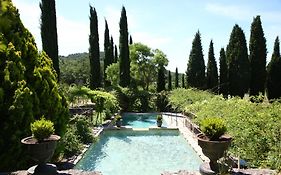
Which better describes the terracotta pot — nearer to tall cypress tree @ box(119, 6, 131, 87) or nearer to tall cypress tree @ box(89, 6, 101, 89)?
tall cypress tree @ box(119, 6, 131, 87)

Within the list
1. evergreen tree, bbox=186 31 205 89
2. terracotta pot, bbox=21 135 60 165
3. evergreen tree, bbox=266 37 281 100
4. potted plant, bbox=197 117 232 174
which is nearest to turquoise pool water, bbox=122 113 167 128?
evergreen tree, bbox=186 31 205 89

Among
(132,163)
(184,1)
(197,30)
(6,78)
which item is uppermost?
(197,30)

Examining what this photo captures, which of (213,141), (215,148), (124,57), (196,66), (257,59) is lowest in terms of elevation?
(215,148)

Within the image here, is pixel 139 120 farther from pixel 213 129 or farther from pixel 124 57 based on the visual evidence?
pixel 213 129

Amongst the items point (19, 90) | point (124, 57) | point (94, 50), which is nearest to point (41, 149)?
point (19, 90)

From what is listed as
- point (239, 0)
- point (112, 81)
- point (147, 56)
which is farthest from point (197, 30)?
point (239, 0)

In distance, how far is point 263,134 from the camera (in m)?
7.95

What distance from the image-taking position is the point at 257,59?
28375 millimetres

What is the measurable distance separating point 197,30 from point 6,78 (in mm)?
26400

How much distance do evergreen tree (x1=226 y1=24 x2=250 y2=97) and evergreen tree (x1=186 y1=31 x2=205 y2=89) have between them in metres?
3.06

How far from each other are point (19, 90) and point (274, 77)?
2588cm

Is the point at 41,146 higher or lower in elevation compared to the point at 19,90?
lower

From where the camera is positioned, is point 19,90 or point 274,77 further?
point 274,77

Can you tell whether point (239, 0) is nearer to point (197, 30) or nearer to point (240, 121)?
point (240, 121)
